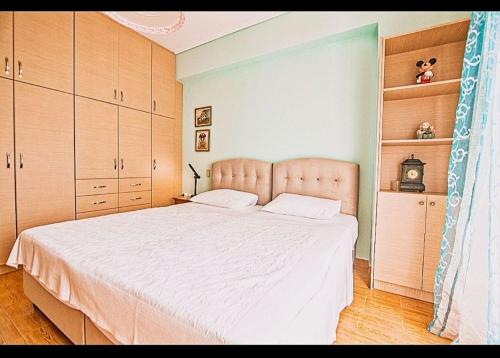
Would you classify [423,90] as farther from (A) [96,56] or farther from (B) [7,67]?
(B) [7,67]

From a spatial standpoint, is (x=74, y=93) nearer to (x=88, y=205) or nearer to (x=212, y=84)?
(x=88, y=205)

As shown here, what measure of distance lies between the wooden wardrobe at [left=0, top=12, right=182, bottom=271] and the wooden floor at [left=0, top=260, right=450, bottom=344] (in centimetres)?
90

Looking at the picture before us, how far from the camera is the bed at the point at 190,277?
0.79m

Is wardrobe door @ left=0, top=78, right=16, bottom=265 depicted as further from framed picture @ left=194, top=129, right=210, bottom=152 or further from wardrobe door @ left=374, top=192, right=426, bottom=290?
wardrobe door @ left=374, top=192, right=426, bottom=290

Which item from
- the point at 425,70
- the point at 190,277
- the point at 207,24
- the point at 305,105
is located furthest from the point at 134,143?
the point at 425,70

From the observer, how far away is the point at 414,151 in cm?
211

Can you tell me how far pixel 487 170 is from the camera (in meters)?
1.23

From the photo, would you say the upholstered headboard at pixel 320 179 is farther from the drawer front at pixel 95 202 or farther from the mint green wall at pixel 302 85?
the drawer front at pixel 95 202

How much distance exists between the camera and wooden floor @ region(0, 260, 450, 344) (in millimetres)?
1419

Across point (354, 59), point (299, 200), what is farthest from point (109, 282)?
point (354, 59)

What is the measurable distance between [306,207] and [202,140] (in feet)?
6.65

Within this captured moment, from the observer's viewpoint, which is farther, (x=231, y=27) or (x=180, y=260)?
(x=231, y=27)

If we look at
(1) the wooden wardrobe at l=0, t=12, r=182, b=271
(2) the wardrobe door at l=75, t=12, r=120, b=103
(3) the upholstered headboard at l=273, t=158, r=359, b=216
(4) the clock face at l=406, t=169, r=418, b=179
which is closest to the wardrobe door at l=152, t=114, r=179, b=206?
(1) the wooden wardrobe at l=0, t=12, r=182, b=271

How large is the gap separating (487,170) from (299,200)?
139cm
